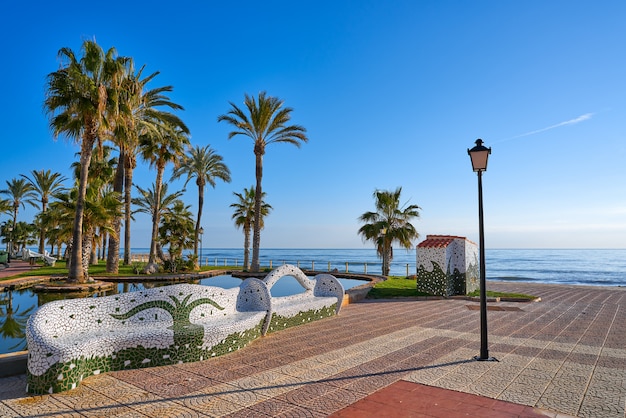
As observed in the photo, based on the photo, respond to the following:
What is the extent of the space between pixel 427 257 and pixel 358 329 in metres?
7.77

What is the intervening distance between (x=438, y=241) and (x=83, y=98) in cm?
1553

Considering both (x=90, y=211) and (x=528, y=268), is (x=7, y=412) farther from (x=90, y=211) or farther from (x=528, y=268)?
(x=528, y=268)

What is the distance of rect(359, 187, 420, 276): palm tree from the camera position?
22.8 m

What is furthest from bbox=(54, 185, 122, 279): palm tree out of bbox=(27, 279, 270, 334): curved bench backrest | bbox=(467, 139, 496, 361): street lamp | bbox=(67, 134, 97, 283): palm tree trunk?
bbox=(467, 139, 496, 361): street lamp

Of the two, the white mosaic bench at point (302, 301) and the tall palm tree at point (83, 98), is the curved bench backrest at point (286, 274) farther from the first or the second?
the tall palm tree at point (83, 98)

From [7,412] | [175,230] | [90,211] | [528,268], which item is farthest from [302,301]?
[528,268]

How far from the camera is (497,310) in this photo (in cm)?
1133

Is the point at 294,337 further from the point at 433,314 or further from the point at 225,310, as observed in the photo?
the point at 433,314

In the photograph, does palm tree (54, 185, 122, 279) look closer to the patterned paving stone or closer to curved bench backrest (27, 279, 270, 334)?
curved bench backrest (27, 279, 270, 334)

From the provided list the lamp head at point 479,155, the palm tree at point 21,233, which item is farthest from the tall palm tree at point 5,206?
the lamp head at point 479,155

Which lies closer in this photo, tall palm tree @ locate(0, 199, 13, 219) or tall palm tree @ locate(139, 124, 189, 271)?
tall palm tree @ locate(139, 124, 189, 271)

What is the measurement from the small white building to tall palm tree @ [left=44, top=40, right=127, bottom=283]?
14.4 metres

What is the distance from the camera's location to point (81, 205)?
1664 centimetres

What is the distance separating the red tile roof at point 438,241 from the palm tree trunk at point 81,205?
14486 mm
